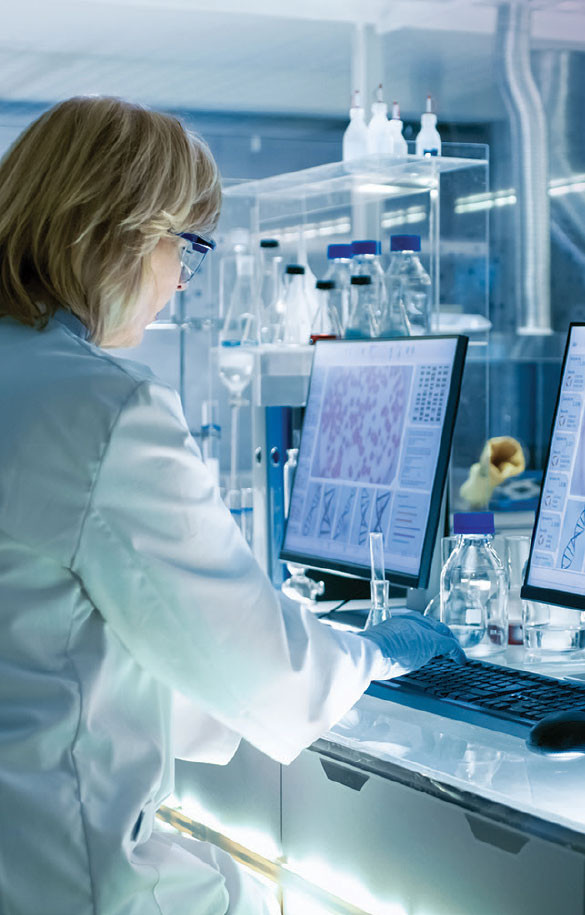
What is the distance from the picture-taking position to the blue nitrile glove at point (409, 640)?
128 centimetres

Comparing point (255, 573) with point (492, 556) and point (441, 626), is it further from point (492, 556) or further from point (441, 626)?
point (492, 556)

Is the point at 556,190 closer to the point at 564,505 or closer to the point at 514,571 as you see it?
the point at 514,571

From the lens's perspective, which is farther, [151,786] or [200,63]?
[200,63]

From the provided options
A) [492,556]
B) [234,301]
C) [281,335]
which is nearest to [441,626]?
[492,556]

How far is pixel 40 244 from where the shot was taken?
1109 mm

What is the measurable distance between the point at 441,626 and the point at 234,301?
158 centimetres

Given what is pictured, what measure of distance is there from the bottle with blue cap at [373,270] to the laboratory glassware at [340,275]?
0.03 metres

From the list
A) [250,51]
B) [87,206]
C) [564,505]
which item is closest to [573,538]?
[564,505]

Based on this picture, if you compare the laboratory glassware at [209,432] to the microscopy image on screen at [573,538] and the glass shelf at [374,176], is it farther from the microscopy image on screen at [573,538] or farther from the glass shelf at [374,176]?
the microscopy image on screen at [573,538]

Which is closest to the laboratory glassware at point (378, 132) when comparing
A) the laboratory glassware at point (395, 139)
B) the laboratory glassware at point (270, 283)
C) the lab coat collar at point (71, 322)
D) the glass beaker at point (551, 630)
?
the laboratory glassware at point (395, 139)

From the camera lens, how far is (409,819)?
44.4 inches

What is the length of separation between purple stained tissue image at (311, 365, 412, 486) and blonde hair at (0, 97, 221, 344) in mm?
664

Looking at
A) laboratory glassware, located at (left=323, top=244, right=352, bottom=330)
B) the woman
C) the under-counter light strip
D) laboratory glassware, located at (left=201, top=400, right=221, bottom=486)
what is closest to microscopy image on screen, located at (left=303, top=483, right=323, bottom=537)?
laboratory glassware, located at (left=323, top=244, right=352, bottom=330)

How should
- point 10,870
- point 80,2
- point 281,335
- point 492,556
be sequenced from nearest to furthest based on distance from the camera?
1. point 10,870
2. point 492,556
3. point 281,335
4. point 80,2
